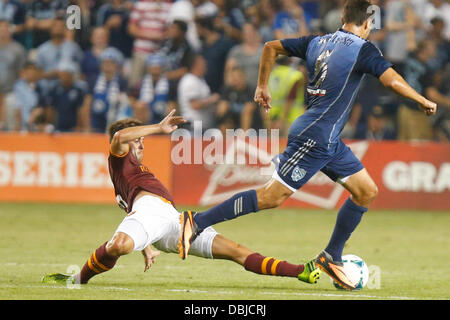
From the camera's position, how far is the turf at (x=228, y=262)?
7.51 m

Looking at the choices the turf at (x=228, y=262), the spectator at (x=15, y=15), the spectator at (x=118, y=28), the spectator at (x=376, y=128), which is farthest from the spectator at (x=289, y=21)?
the spectator at (x=15, y=15)

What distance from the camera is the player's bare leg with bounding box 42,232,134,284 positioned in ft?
24.1

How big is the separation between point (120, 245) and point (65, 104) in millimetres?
9593

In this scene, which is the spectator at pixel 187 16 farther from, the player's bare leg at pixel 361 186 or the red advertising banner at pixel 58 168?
the player's bare leg at pixel 361 186

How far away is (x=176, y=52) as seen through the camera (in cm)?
1708

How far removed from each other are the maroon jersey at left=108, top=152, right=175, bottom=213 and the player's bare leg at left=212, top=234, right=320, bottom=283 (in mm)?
641

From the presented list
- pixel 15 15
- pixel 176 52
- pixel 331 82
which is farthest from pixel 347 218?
pixel 15 15

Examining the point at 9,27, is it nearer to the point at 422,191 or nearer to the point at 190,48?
the point at 190,48

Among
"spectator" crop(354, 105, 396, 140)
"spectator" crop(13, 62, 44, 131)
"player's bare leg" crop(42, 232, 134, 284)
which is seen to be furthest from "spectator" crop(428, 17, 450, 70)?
"player's bare leg" crop(42, 232, 134, 284)

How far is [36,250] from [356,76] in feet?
14.4

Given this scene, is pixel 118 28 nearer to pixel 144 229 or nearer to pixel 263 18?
pixel 263 18

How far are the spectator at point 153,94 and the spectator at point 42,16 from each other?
2039 millimetres

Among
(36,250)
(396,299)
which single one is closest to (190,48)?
(36,250)
